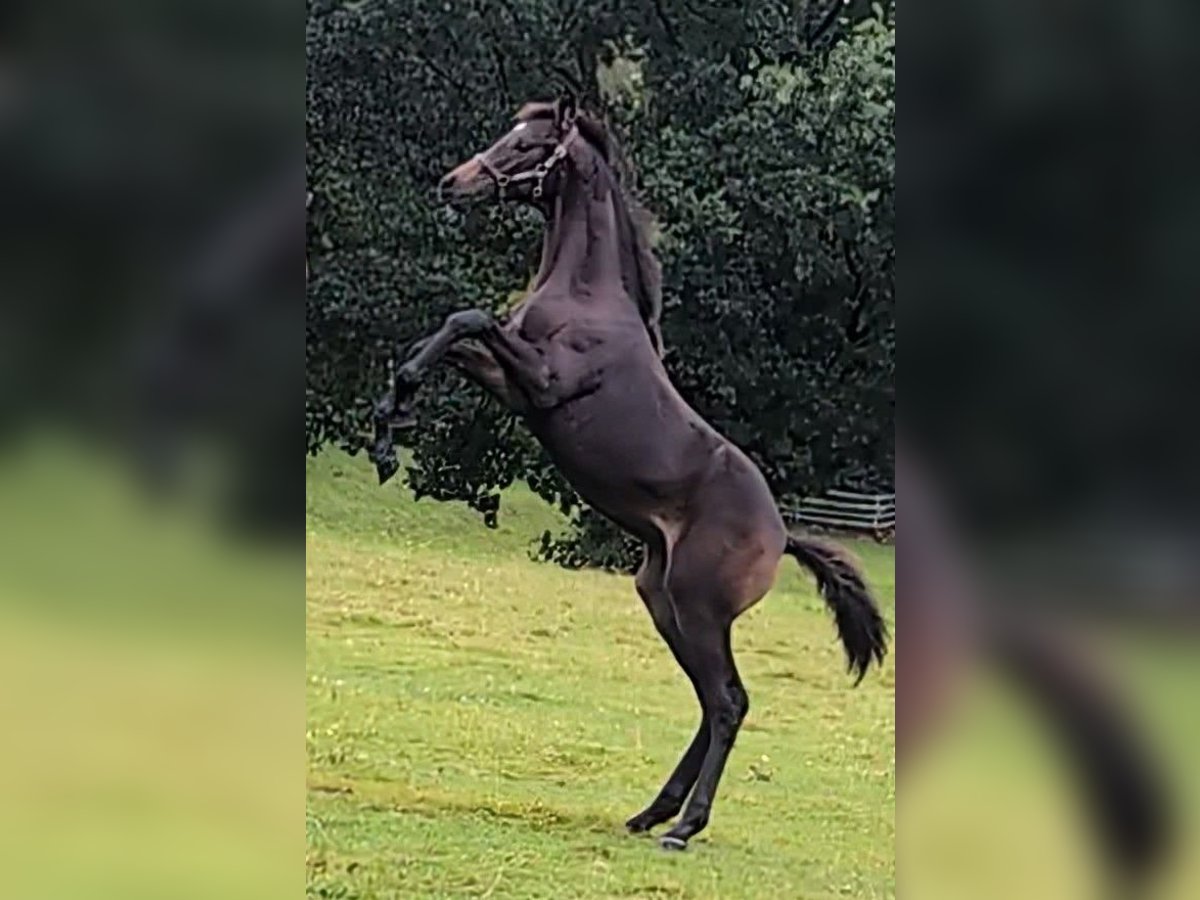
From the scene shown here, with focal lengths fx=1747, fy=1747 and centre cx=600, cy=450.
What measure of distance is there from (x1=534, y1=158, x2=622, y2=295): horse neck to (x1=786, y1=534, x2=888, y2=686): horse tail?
766 mm

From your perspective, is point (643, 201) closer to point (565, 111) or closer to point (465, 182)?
point (565, 111)

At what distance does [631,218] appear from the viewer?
3.84 m

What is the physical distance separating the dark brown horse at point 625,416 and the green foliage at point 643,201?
0.05m

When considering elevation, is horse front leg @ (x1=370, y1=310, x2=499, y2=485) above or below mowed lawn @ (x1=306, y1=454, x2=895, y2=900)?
above

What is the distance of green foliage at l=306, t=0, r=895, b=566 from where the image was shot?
3.75 meters

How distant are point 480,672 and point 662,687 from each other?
40 cm

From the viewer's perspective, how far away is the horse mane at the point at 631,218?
3.83 meters
